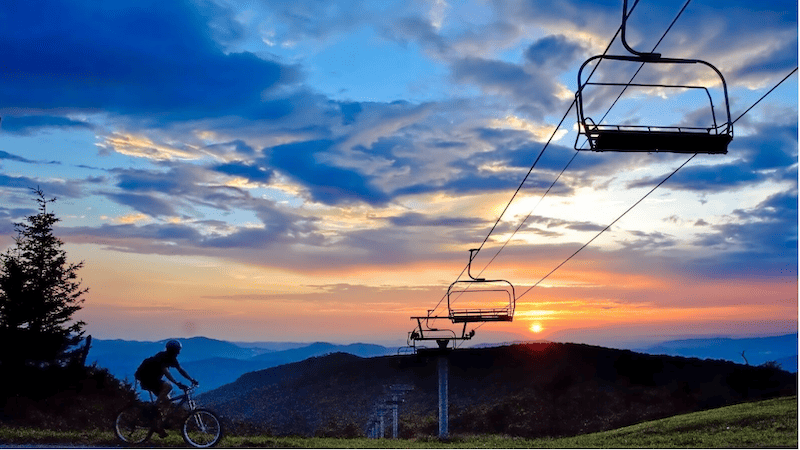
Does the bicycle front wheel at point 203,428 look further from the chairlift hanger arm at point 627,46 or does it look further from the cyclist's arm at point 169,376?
the chairlift hanger arm at point 627,46

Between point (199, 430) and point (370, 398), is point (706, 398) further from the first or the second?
point (199, 430)

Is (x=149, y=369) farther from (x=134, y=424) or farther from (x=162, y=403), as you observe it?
(x=134, y=424)

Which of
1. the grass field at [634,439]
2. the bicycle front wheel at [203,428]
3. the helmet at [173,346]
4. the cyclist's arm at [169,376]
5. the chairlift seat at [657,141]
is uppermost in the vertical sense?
the chairlift seat at [657,141]

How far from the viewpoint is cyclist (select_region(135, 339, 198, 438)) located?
14953mm

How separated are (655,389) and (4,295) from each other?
7998 centimetres

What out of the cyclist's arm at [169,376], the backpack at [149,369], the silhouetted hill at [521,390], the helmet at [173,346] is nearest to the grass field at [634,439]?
the cyclist's arm at [169,376]

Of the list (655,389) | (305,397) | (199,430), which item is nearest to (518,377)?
(655,389)

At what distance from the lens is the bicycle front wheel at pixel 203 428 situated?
1545 centimetres

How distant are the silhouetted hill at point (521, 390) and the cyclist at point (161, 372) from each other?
4423cm

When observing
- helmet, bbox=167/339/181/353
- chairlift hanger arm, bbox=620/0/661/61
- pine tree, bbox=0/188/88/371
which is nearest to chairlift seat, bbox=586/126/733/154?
chairlift hanger arm, bbox=620/0/661/61

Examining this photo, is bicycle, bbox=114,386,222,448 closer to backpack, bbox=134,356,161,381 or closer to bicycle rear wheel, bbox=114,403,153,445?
bicycle rear wheel, bbox=114,403,153,445

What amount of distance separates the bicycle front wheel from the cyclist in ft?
2.13

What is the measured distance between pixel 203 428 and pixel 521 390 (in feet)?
294

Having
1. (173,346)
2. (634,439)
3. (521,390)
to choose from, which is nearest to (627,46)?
(173,346)
